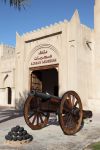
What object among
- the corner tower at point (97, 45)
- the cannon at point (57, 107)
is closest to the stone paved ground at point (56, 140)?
the cannon at point (57, 107)

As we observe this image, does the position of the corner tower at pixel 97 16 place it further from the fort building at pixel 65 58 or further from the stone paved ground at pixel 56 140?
the stone paved ground at pixel 56 140

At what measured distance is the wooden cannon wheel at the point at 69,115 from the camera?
32.1 ft

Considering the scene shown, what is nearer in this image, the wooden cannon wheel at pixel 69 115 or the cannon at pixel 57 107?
the wooden cannon wheel at pixel 69 115

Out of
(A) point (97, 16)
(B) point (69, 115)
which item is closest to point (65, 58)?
(A) point (97, 16)

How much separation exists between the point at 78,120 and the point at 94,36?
467 inches

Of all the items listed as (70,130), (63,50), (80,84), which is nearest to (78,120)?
(70,130)

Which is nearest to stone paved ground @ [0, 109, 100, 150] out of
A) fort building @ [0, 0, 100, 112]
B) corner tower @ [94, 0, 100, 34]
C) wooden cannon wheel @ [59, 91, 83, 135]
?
wooden cannon wheel @ [59, 91, 83, 135]

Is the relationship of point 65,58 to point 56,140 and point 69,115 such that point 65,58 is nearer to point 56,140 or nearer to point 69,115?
point 69,115

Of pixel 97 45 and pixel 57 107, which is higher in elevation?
pixel 97 45

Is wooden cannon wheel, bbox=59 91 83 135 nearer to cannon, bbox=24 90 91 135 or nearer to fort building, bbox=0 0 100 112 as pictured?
cannon, bbox=24 90 91 135

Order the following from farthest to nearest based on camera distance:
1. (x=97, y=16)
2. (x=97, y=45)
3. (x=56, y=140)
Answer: (x=97, y=16) → (x=97, y=45) → (x=56, y=140)

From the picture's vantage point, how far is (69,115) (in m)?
10.4

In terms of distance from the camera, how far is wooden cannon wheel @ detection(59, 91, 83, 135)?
32.1 ft

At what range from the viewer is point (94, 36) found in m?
21.4
